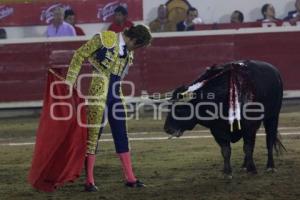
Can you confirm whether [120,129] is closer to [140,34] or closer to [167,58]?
[140,34]

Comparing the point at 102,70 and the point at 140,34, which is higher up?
the point at 140,34

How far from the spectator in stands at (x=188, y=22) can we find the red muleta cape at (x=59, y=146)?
6.91 meters

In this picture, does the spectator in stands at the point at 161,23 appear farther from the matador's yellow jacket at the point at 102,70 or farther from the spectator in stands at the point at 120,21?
the matador's yellow jacket at the point at 102,70

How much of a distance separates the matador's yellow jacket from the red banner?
7937mm

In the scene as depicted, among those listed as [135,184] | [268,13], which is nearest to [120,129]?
[135,184]

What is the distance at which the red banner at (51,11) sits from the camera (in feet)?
45.3

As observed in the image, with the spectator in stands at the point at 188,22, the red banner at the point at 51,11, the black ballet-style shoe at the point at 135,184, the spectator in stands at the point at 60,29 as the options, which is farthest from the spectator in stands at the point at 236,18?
the black ballet-style shoe at the point at 135,184

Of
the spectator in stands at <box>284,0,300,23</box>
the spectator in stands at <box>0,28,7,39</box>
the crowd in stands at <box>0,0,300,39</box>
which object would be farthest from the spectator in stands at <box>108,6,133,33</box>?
the spectator in stands at <box>284,0,300,23</box>

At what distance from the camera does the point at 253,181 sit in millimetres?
6211

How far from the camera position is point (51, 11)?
1380 centimetres

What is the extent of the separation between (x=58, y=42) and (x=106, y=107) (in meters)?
6.09

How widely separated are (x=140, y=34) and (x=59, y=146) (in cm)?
97

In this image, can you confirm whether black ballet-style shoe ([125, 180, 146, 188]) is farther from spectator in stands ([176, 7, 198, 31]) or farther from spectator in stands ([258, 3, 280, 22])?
spectator in stands ([258, 3, 280, 22])

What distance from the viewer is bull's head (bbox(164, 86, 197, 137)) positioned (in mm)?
6383
